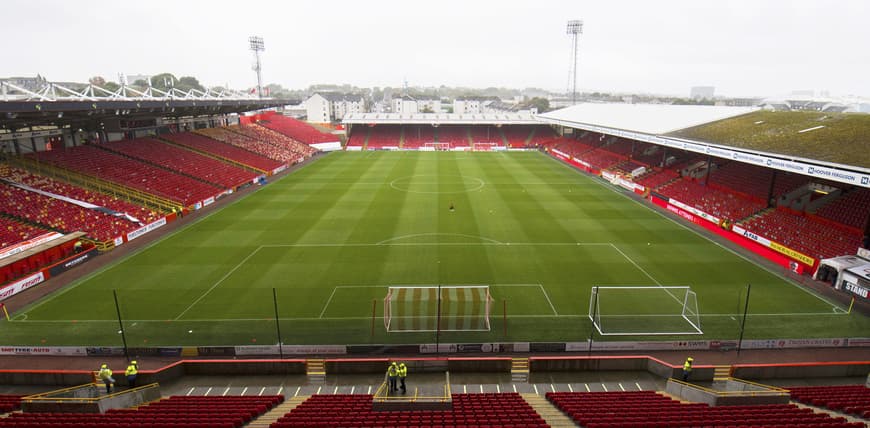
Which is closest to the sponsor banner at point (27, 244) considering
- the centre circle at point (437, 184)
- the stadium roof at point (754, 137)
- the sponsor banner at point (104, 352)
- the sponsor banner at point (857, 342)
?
the sponsor banner at point (104, 352)

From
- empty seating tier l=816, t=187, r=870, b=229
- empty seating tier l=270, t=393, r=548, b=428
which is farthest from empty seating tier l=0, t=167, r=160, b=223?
empty seating tier l=816, t=187, r=870, b=229

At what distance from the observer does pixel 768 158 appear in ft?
95.6

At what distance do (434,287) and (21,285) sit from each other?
70.0 feet

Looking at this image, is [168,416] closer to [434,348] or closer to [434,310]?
[434,348]

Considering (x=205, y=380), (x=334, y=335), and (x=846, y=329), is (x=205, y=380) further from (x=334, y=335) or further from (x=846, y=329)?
(x=846, y=329)

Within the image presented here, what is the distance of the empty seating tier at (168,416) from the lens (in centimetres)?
1056

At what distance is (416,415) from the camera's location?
12.1 m

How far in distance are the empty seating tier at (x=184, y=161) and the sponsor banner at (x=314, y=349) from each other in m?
31.9

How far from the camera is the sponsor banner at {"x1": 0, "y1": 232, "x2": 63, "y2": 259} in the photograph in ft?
77.9

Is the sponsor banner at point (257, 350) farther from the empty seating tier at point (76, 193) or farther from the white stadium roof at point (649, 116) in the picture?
the white stadium roof at point (649, 116)

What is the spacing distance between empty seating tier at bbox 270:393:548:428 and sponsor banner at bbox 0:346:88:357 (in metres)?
11.0

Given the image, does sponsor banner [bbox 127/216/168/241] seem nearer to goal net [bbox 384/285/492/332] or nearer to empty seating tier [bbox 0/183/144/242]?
empty seating tier [bbox 0/183/144/242]

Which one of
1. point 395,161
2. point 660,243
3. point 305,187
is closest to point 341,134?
point 395,161

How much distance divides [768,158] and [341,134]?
241ft
